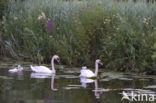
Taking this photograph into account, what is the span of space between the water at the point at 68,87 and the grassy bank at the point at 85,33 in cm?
90

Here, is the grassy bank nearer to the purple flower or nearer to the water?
the purple flower

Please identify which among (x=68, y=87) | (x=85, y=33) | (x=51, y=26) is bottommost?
(x=68, y=87)

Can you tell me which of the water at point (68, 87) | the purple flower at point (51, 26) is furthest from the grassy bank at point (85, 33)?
the water at point (68, 87)

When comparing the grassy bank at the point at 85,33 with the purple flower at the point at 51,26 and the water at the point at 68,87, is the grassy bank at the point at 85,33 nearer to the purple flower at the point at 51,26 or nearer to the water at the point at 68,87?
the purple flower at the point at 51,26

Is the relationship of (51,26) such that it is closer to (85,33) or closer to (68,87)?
(85,33)

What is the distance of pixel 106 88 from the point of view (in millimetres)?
10195

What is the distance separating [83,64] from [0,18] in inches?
188

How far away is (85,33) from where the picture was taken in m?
14.2

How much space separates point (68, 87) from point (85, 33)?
4215 millimetres

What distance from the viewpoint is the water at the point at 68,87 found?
348 inches

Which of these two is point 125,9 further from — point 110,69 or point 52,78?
point 52,78

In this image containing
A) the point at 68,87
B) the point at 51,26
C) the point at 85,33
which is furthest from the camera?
the point at 51,26

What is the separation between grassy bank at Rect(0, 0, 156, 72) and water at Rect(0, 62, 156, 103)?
0.90 metres

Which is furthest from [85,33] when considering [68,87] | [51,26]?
[68,87]
